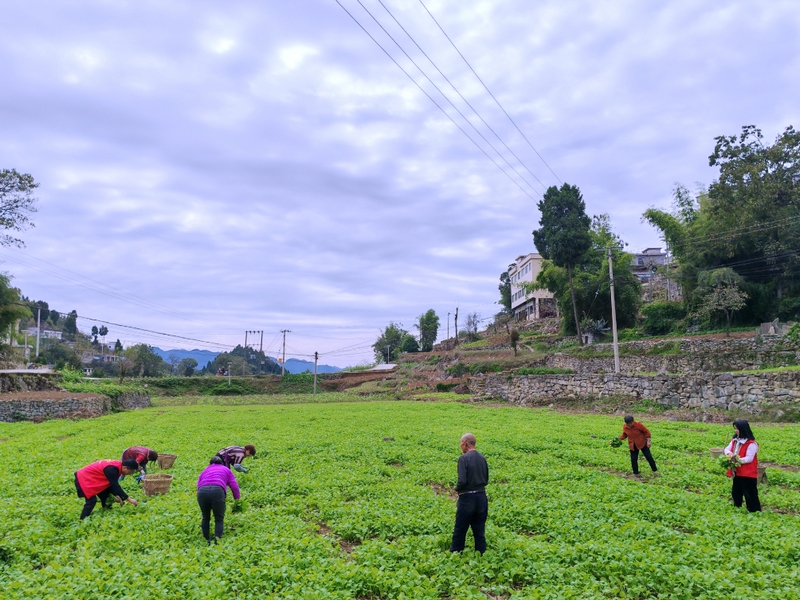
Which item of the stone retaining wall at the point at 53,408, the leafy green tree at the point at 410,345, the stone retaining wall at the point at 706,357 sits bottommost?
the stone retaining wall at the point at 53,408

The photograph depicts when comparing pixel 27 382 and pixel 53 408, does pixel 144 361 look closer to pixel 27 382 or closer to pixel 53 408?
pixel 27 382

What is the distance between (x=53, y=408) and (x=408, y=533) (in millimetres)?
34270

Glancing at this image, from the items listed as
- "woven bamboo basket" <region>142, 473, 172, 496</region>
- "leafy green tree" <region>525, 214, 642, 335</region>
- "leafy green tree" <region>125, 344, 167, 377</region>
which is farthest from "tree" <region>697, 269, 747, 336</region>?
"leafy green tree" <region>125, 344, 167, 377</region>

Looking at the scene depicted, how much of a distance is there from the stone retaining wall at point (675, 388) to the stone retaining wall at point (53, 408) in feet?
96.0

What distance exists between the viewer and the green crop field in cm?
672

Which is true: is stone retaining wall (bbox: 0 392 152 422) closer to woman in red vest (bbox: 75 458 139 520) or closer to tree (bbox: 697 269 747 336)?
woman in red vest (bbox: 75 458 139 520)

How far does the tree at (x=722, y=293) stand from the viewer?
38062 millimetres

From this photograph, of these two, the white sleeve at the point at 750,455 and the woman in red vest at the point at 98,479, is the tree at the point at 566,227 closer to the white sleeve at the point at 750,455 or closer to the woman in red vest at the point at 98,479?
the white sleeve at the point at 750,455

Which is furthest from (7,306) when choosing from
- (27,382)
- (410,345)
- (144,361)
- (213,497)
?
(410,345)

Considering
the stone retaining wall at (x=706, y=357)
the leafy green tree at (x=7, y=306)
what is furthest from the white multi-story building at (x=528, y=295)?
the leafy green tree at (x=7, y=306)

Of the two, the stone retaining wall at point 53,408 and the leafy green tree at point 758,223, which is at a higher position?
the leafy green tree at point 758,223

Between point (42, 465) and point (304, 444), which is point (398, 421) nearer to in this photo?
point (304, 444)

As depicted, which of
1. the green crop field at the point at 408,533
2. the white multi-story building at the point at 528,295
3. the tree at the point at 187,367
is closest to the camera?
the green crop field at the point at 408,533

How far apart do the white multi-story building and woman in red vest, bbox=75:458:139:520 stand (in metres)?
69.0
